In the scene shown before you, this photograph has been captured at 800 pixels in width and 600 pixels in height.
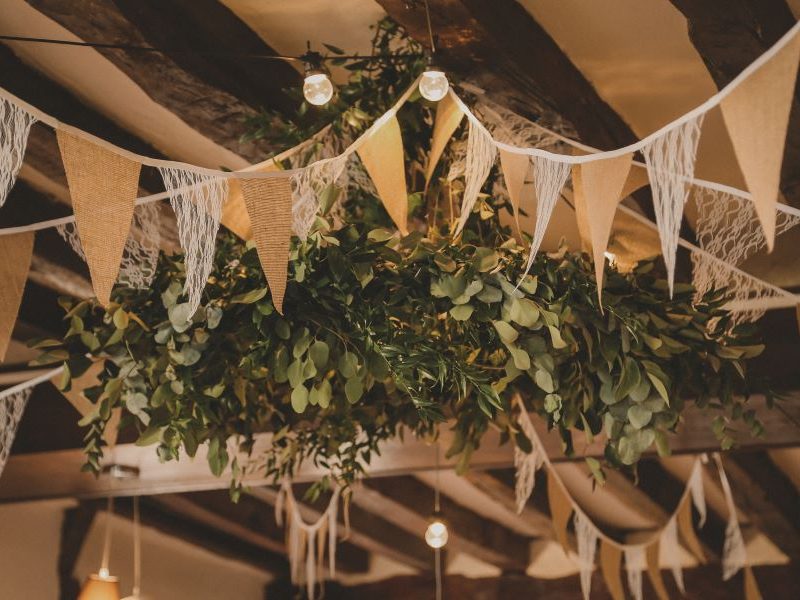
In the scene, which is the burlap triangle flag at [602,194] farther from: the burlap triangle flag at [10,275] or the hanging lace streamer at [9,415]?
the hanging lace streamer at [9,415]

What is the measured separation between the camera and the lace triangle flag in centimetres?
153

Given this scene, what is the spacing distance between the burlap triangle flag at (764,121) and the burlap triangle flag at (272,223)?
0.64 m

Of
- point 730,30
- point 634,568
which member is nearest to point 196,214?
point 730,30

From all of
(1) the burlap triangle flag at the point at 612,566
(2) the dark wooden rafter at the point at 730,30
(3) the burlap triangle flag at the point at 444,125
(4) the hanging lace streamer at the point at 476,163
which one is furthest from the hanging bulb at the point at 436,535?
(2) the dark wooden rafter at the point at 730,30

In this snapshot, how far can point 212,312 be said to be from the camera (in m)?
1.70

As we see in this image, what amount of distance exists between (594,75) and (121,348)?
48.1 inches

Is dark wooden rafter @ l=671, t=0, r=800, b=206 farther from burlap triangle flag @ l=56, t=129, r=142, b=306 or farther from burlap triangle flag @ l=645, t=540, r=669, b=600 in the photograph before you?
burlap triangle flag @ l=645, t=540, r=669, b=600

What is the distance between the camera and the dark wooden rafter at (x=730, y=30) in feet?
5.61

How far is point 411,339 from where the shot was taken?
1591mm

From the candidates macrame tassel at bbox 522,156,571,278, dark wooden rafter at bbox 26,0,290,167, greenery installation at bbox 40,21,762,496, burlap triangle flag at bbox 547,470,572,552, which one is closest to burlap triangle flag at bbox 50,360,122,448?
greenery installation at bbox 40,21,762,496

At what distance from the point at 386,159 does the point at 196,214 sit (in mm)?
371

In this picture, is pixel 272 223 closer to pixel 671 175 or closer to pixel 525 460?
pixel 671 175

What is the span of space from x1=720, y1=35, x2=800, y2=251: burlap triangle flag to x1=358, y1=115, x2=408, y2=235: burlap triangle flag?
0.73 m

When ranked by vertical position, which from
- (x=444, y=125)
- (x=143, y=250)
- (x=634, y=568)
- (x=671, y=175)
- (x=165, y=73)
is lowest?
(x=634, y=568)
